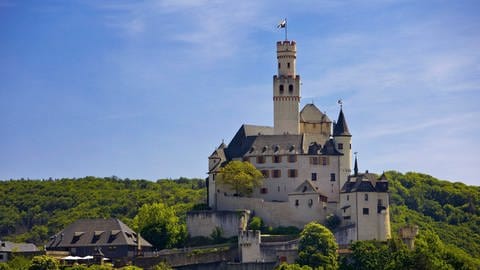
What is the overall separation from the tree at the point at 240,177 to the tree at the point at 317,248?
359 inches

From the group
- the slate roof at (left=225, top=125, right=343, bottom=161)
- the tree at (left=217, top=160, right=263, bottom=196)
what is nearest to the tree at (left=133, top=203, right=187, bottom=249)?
the tree at (left=217, top=160, right=263, bottom=196)

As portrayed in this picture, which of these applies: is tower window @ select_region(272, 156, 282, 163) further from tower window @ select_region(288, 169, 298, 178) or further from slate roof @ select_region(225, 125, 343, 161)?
tower window @ select_region(288, 169, 298, 178)

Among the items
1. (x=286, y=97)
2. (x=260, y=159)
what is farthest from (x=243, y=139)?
(x=286, y=97)

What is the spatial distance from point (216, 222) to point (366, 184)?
1357cm

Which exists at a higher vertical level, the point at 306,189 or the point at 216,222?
the point at 306,189

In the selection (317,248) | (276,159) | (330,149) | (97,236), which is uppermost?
(330,149)

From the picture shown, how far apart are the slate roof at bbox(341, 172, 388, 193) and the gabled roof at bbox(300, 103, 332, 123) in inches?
403

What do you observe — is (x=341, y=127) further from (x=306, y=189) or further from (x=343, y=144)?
(x=306, y=189)

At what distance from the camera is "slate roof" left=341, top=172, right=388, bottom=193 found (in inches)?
4195

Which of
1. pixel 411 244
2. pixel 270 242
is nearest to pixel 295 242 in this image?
pixel 270 242

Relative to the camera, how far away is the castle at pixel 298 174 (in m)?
106

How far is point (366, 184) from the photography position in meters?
107

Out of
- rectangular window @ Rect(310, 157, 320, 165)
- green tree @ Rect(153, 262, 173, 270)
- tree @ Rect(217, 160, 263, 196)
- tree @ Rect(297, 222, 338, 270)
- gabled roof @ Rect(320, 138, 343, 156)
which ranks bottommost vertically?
green tree @ Rect(153, 262, 173, 270)

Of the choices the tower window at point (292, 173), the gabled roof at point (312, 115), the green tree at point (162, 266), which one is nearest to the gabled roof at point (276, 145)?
the tower window at point (292, 173)
